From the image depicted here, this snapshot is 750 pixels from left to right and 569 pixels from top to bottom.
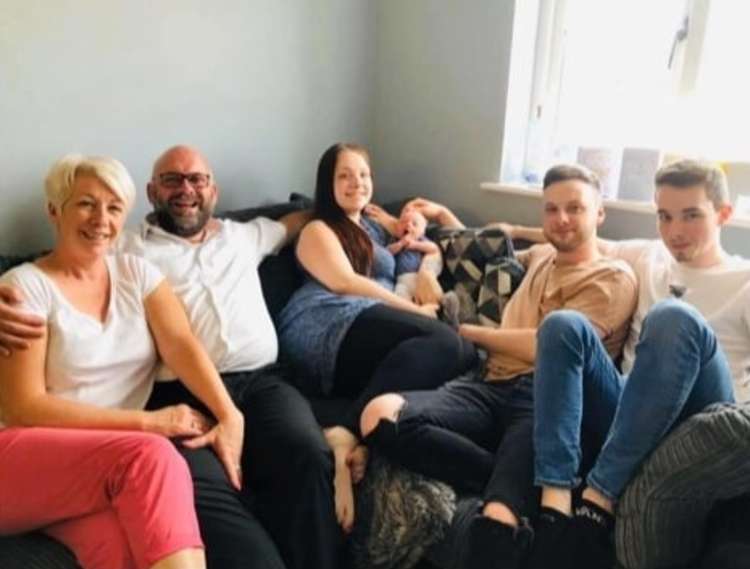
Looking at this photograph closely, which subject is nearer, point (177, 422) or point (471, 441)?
point (177, 422)

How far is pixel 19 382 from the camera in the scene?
132cm

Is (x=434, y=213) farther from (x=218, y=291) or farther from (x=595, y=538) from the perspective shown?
(x=595, y=538)

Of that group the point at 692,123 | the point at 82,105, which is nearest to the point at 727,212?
the point at 692,123

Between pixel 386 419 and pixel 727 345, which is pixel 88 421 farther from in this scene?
pixel 727 345

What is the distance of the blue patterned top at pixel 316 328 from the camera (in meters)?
1.85

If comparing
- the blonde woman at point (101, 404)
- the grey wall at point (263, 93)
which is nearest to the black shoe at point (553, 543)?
the blonde woman at point (101, 404)

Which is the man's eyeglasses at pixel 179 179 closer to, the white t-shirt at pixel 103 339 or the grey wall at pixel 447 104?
the white t-shirt at pixel 103 339

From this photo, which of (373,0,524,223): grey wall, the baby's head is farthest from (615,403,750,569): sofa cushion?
(373,0,524,223): grey wall

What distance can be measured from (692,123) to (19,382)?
7.10 feet

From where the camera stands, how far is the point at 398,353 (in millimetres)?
1755

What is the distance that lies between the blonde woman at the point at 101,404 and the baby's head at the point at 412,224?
3.03 feet

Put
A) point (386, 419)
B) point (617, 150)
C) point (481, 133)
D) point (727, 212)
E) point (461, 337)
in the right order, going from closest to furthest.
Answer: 1. point (386, 419)
2. point (727, 212)
3. point (461, 337)
4. point (617, 150)
5. point (481, 133)

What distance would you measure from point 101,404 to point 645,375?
1.19 m

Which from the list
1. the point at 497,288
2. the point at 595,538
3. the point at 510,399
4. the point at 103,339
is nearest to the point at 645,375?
the point at 595,538
